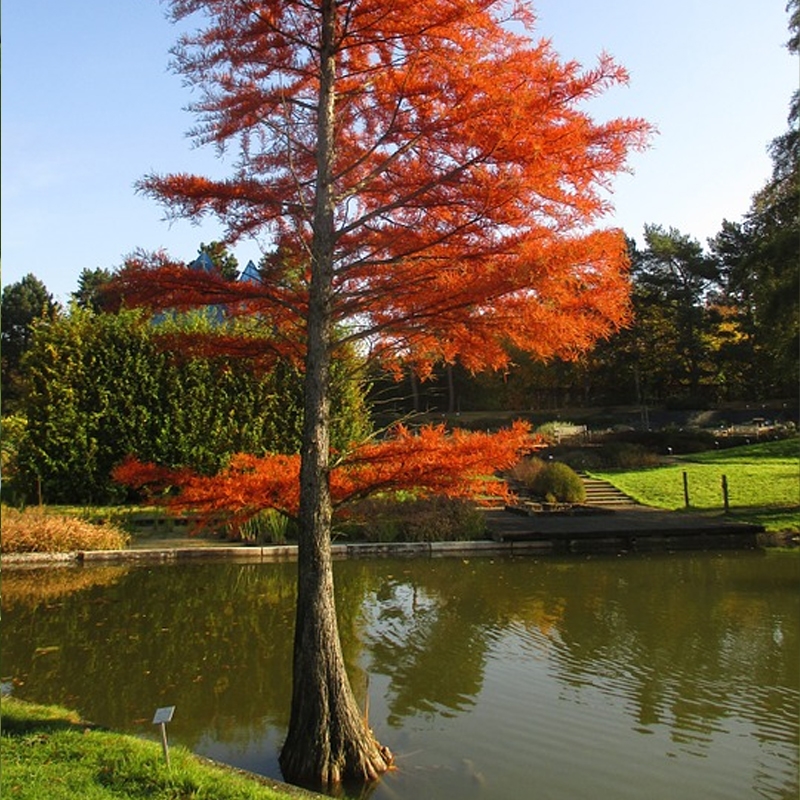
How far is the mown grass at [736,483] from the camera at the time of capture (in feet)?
61.6

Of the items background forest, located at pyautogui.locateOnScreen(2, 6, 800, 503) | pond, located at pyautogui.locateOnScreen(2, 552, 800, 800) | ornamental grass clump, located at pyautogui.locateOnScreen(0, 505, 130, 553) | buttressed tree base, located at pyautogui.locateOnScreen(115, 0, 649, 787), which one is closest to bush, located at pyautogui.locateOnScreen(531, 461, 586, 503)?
background forest, located at pyautogui.locateOnScreen(2, 6, 800, 503)

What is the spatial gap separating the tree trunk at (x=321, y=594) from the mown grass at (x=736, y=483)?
1355 centimetres

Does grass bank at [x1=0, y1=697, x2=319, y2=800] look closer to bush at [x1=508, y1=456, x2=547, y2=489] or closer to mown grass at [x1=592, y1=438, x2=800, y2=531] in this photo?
mown grass at [x1=592, y1=438, x2=800, y2=531]

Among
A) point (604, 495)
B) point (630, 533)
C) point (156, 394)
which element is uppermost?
point (156, 394)

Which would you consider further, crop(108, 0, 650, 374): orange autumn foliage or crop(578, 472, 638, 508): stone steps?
crop(578, 472, 638, 508): stone steps

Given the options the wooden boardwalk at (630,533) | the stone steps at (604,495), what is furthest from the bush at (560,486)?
the wooden boardwalk at (630,533)

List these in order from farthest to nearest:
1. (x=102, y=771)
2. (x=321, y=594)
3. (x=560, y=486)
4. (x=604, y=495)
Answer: (x=604, y=495) → (x=560, y=486) → (x=321, y=594) → (x=102, y=771)

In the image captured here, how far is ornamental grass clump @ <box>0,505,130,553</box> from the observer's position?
1279 cm

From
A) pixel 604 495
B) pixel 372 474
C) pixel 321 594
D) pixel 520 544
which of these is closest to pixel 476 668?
pixel 321 594

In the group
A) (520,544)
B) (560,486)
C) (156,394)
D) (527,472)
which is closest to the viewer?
(520,544)

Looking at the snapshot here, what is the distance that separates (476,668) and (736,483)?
57.2 feet

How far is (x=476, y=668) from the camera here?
7.85m

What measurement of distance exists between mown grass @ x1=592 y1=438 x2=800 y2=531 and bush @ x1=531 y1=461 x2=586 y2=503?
1.97m

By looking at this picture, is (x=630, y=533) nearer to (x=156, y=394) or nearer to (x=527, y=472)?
(x=527, y=472)
